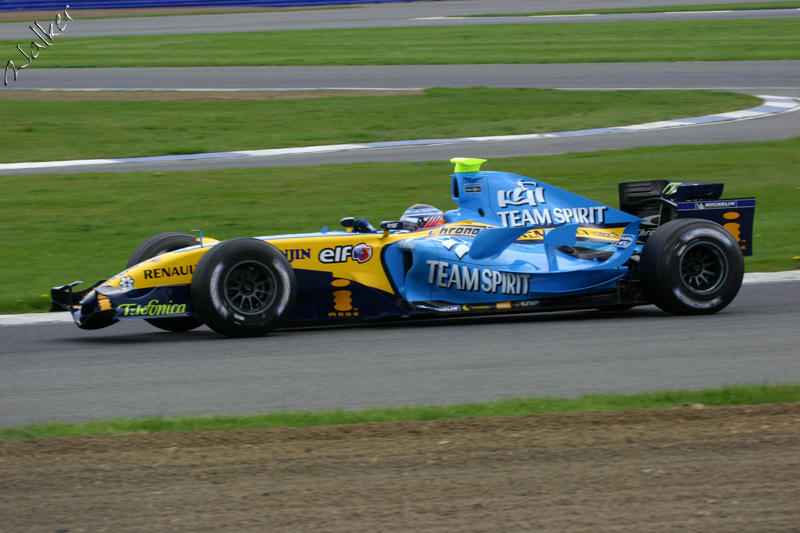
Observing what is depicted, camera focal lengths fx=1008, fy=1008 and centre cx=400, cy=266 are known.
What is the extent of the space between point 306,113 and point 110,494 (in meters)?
17.8

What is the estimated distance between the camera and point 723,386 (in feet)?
19.0

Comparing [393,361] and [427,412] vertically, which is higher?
[393,361]

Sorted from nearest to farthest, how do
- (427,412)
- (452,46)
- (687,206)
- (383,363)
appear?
(427,412) → (383,363) → (687,206) → (452,46)

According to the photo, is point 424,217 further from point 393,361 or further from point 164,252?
point 164,252

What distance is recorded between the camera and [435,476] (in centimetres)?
438

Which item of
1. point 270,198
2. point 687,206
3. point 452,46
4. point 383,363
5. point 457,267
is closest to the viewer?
point 383,363

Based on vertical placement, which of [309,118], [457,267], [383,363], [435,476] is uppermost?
[309,118]

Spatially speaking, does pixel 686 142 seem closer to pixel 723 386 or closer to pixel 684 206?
pixel 684 206

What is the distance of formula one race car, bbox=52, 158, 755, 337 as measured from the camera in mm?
7273

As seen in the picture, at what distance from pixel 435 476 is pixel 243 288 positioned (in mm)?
3281

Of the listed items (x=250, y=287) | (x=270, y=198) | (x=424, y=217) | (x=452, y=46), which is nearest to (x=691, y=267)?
(x=424, y=217)

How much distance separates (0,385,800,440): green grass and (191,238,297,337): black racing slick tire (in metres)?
1.89

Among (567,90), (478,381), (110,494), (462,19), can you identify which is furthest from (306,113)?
(462,19)

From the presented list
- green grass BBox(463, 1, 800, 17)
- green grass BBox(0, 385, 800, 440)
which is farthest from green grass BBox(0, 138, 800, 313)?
green grass BBox(463, 1, 800, 17)
